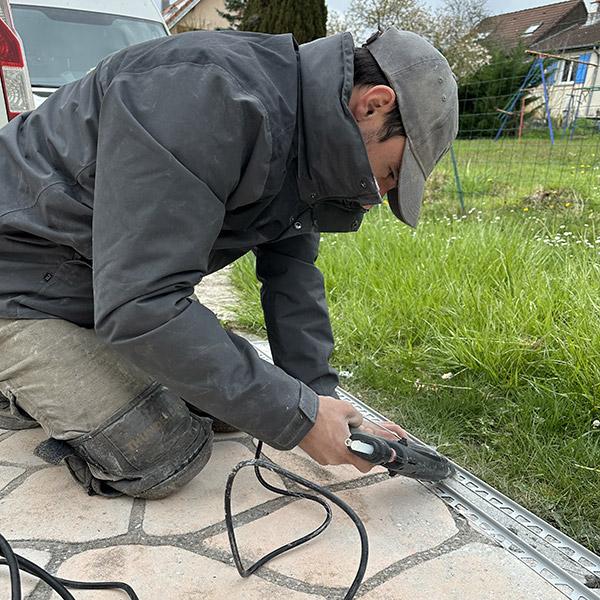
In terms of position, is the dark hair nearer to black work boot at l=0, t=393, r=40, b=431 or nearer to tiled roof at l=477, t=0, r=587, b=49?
black work boot at l=0, t=393, r=40, b=431

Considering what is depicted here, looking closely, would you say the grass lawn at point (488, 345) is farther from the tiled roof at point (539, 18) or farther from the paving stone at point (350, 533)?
the tiled roof at point (539, 18)

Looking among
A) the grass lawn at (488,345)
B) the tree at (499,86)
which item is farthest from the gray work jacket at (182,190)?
the tree at (499,86)

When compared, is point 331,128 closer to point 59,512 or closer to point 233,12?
point 59,512

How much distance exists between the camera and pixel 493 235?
309 centimetres

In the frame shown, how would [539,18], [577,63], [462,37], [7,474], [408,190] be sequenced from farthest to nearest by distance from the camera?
1. [539,18]
2. [462,37]
3. [577,63]
4. [7,474]
5. [408,190]

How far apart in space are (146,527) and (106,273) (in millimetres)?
705

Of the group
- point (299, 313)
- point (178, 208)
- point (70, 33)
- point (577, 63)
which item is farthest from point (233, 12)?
point (178, 208)

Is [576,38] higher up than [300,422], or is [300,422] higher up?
[300,422]

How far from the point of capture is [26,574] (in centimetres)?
136

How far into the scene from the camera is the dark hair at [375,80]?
4.27ft

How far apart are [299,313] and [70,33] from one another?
150 inches

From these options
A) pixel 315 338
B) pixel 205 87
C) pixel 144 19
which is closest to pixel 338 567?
pixel 315 338

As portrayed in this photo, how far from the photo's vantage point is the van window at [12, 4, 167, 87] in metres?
4.39

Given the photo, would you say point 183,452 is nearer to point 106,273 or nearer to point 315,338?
point 315,338
